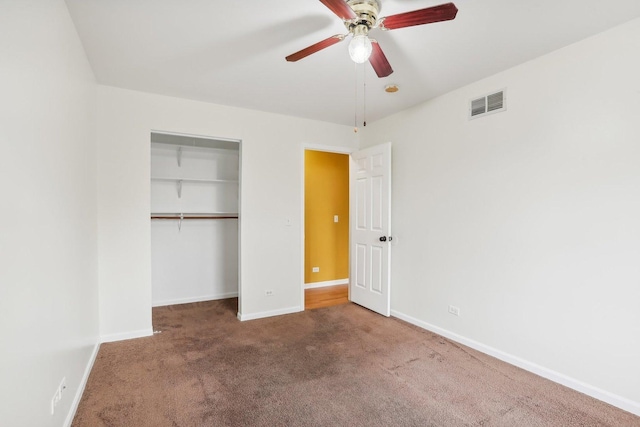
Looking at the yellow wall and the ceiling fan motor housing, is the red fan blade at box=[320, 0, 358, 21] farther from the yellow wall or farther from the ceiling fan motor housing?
the yellow wall

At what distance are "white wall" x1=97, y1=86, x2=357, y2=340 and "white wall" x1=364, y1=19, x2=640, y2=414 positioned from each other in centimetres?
162

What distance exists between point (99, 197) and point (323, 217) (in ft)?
10.4

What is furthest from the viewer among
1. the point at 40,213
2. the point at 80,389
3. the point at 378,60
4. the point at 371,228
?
the point at 371,228

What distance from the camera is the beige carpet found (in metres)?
1.98

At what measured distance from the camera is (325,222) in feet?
17.5

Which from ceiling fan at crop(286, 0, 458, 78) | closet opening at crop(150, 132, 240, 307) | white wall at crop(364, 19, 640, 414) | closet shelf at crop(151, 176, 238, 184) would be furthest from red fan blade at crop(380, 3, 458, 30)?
closet shelf at crop(151, 176, 238, 184)

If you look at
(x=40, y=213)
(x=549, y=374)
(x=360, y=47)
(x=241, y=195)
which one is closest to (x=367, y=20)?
(x=360, y=47)

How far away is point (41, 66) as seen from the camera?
1516 mm

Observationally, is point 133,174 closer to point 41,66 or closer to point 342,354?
point 41,66

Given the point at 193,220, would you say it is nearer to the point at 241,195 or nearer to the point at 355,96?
the point at 241,195

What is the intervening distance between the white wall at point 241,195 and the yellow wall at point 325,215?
0.94 metres

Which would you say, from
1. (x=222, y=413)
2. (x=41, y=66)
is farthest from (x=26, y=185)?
(x=222, y=413)

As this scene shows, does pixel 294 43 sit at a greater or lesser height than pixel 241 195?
greater

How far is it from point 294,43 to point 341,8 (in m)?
0.83
